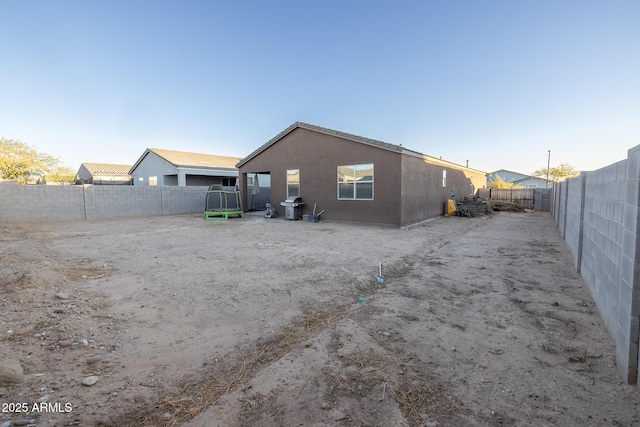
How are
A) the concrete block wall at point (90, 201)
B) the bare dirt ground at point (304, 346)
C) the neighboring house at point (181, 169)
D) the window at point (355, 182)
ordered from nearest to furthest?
the bare dirt ground at point (304, 346) < the window at point (355, 182) < the concrete block wall at point (90, 201) < the neighboring house at point (181, 169)

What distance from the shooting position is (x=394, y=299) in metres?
3.79

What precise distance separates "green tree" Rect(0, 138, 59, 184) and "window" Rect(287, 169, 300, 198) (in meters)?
21.9

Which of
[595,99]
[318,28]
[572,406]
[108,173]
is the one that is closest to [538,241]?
[595,99]

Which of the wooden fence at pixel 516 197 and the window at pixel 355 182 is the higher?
the window at pixel 355 182

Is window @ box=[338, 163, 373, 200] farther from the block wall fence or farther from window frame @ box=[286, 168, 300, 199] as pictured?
the block wall fence

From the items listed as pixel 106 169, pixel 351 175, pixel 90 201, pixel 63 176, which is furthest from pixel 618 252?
pixel 63 176

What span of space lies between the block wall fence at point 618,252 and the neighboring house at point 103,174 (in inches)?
1244

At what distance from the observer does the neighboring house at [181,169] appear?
69.6 feet

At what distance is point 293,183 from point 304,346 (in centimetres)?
1206

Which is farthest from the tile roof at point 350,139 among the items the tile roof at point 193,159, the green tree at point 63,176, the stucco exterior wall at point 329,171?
the green tree at point 63,176

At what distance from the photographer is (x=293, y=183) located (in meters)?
14.2

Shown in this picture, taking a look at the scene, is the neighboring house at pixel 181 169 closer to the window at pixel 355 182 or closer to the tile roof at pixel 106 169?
the tile roof at pixel 106 169

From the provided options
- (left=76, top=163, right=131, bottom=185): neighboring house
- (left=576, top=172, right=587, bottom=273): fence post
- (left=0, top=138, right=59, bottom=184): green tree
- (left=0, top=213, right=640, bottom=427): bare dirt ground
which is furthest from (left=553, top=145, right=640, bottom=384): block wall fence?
(left=76, top=163, right=131, bottom=185): neighboring house

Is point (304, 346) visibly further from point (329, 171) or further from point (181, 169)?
point (181, 169)
